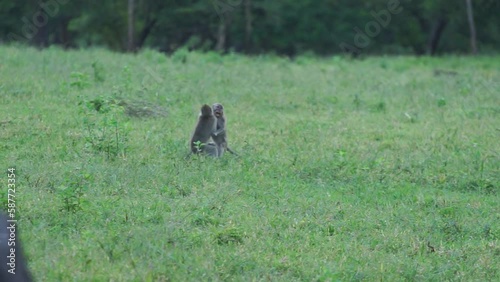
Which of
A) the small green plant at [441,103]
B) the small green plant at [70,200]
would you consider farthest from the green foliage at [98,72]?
the small green plant at [70,200]

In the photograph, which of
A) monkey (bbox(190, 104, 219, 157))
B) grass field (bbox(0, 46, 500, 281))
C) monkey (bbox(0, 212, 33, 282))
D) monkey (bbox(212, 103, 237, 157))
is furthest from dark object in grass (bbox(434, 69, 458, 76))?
monkey (bbox(0, 212, 33, 282))

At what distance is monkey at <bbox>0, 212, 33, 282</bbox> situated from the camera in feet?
19.3

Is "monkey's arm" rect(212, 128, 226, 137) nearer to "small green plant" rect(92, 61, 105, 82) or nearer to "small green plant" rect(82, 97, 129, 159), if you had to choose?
"small green plant" rect(82, 97, 129, 159)

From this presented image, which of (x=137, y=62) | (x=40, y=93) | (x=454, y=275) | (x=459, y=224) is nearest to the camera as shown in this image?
(x=454, y=275)

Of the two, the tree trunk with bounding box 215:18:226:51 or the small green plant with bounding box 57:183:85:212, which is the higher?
the small green plant with bounding box 57:183:85:212

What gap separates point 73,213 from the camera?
364 inches

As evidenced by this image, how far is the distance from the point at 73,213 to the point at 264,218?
1982 mm

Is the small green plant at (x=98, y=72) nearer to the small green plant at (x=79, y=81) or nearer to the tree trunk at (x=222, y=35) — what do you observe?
the small green plant at (x=79, y=81)

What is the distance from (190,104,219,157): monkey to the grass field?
206 millimetres

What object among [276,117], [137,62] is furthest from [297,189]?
[137,62]

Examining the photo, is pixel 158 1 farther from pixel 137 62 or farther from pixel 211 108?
pixel 211 108

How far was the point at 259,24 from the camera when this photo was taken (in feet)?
142

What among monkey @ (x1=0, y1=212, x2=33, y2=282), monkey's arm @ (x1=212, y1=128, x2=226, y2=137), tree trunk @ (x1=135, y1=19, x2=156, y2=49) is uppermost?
monkey @ (x1=0, y1=212, x2=33, y2=282)

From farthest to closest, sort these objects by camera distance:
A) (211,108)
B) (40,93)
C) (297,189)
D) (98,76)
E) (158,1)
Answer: (158,1), (98,76), (40,93), (211,108), (297,189)
